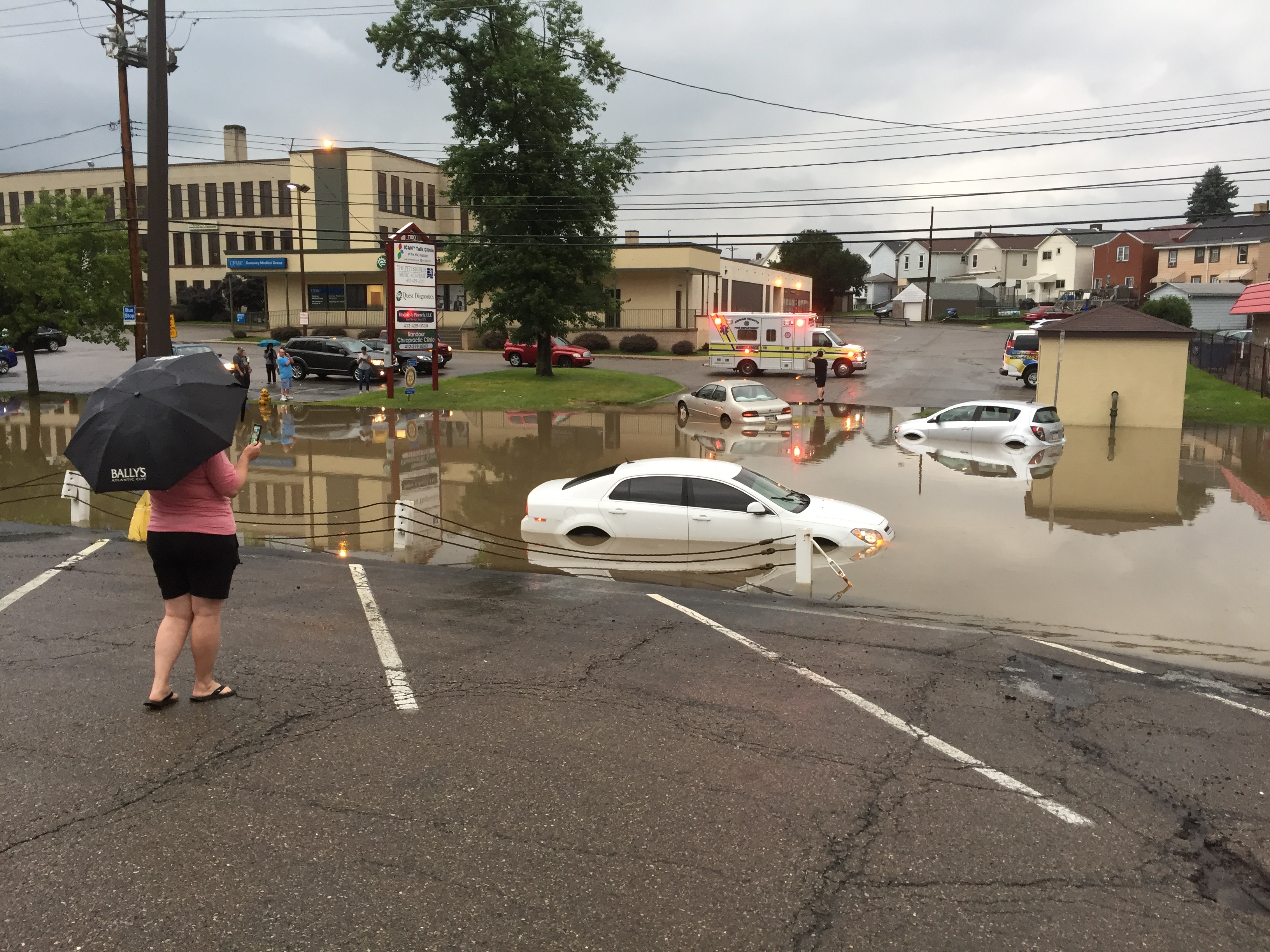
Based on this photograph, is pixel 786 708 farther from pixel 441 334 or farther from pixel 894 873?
pixel 441 334

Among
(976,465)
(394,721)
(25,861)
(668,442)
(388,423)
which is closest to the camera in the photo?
(25,861)

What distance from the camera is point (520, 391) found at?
35500 mm

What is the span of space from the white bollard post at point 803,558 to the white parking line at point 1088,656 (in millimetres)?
2435

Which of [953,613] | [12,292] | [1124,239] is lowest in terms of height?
[953,613]

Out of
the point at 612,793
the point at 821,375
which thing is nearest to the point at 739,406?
the point at 821,375

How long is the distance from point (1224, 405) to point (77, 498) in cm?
3267

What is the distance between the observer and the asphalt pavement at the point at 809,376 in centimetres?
3616

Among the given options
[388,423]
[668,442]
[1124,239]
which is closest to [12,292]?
[388,423]

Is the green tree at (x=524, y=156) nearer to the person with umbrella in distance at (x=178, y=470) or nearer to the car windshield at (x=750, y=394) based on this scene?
the car windshield at (x=750, y=394)

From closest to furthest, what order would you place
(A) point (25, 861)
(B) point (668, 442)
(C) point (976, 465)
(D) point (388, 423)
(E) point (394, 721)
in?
(A) point (25, 861) → (E) point (394, 721) → (C) point (976, 465) → (B) point (668, 442) → (D) point (388, 423)

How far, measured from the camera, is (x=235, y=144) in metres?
76.4

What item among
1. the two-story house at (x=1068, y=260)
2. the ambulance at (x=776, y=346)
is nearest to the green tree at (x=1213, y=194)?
the two-story house at (x=1068, y=260)

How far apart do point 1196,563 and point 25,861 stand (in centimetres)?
1334

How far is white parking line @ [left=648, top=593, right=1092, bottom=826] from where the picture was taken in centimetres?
521
